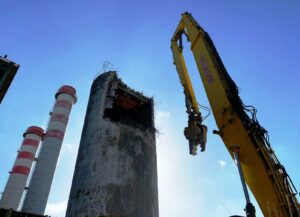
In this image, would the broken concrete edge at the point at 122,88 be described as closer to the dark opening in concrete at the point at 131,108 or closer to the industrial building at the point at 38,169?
the dark opening in concrete at the point at 131,108

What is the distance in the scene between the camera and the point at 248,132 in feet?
29.3

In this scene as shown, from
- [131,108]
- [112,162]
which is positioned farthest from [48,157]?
[112,162]

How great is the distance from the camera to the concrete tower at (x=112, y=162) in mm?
15773

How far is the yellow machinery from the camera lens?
7.70 meters

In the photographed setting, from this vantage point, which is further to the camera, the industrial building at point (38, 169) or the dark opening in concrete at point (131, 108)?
the industrial building at point (38, 169)

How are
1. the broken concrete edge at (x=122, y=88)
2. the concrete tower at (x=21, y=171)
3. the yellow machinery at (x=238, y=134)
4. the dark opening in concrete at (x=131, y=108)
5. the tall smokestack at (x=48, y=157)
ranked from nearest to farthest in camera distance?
the yellow machinery at (x=238, y=134)
the dark opening in concrete at (x=131, y=108)
the broken concrete edge at (x=122, y=88)
the tall smokestack at (x=48, y=157)
the concrete tower at (x=21, y=171)

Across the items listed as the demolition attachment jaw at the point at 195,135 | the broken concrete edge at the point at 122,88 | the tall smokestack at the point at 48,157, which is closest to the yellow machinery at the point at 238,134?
the demolition attachment jaw at the point at 195,135

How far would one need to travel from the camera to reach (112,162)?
17.0 meters

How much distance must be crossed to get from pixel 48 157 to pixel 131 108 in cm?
1594

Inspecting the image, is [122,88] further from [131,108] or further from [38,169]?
[38,169]

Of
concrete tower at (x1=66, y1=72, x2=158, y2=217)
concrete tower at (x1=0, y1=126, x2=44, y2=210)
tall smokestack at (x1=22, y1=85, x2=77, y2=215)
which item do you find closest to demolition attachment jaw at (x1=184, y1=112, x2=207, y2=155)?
concrete tower at (x1=66, y1=72, x2=158, y2=217)

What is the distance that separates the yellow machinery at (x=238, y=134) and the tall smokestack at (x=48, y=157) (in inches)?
977

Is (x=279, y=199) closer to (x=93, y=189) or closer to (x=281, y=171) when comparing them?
(x=281, y=171)

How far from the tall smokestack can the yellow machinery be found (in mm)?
24822
